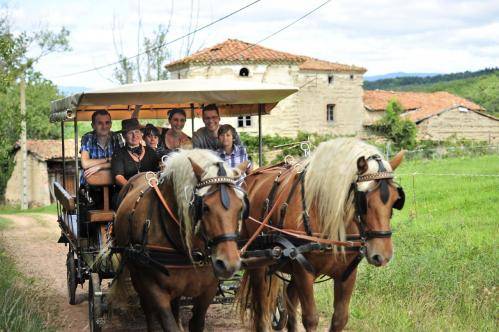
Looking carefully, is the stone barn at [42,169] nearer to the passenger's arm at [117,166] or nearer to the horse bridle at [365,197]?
the passenger's arm at [117,166]

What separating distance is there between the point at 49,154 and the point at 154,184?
110 ft

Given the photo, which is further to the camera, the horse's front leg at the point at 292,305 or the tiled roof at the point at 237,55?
the tiled roof at the point at 237,55

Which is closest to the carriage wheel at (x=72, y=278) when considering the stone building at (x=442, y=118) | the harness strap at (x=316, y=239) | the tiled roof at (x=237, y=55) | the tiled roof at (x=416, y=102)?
the harness strap at (x=316, y=239)

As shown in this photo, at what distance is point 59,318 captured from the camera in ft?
25.2

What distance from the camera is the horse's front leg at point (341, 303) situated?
5906mm

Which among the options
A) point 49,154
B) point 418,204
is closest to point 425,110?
point 49,154

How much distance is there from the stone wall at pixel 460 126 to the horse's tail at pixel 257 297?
141ft

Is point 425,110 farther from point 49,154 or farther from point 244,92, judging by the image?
point 244,92

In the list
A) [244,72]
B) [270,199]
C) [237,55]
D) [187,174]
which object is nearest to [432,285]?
[270,199]

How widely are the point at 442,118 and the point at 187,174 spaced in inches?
1825

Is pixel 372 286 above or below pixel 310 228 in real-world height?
below

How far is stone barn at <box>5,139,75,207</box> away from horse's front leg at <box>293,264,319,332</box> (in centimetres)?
3227

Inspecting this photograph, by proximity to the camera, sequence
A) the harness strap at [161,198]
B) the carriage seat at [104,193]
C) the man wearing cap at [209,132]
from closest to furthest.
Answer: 1. the harness strap at [161,198]
2. the carriage seat at [104,193]
3. the man wearing cap at [209,132]

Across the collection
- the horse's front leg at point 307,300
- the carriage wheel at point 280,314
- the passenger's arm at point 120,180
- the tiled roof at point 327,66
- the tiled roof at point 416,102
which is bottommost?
the carriage wheel at point 280,314
